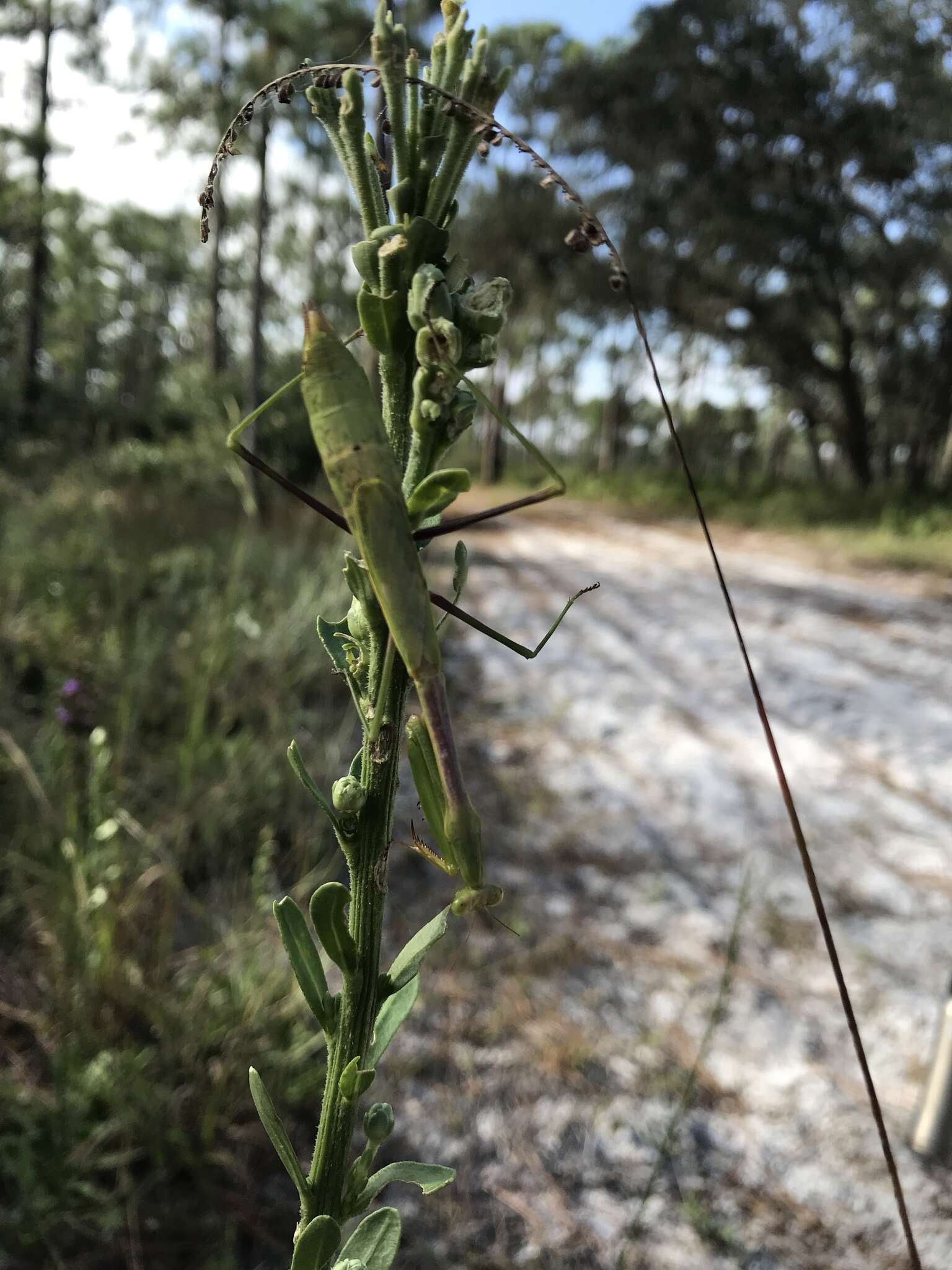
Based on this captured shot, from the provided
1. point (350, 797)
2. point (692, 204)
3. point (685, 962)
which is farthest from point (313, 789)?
point (692, 204)

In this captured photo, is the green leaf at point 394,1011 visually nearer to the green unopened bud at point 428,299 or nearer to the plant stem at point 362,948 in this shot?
the plant stem at point 362,948

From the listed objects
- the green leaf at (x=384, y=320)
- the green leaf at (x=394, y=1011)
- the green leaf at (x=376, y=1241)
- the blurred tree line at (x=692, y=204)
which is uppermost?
the blurred tree line at (x=692, y=204)

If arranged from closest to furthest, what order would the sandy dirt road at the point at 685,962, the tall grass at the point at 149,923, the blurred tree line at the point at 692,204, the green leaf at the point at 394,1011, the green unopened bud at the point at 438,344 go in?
the green unopened bud at the point at 438,344 < the green leaf at the point at 394,1011 < the tall grass at the point at 149,923 < the sandy dirt road at the point at 685,962 < the blurred tree line at the point at 692,204

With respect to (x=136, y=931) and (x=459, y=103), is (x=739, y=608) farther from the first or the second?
(x=459, y=103)

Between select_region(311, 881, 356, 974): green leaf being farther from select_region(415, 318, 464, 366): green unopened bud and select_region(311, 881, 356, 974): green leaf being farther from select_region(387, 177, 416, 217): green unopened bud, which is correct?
select_region(387, 177, 416, 217): green unopened bud

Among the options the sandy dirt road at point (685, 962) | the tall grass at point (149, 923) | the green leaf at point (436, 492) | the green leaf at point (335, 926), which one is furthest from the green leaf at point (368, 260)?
the tall grass at point (149, 923)

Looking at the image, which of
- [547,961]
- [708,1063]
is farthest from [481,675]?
[708,1063]
